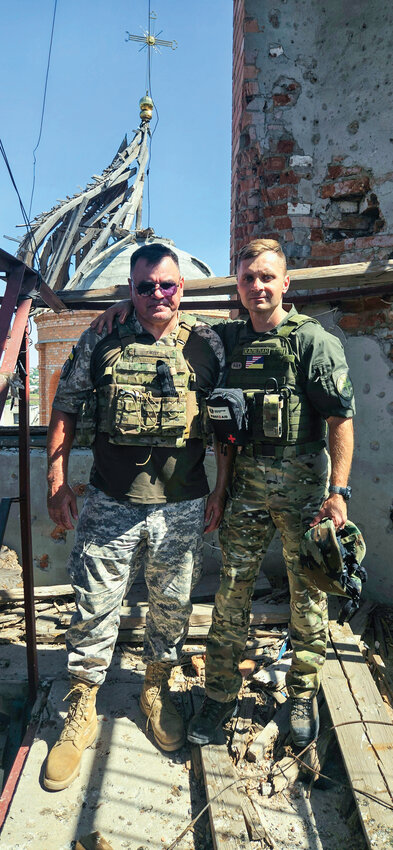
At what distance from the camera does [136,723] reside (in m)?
2.36

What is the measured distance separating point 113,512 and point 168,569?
15.3 inches

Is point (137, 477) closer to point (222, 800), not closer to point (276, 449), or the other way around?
point (276, 449)

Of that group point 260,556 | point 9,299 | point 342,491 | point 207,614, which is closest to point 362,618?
point 207,614

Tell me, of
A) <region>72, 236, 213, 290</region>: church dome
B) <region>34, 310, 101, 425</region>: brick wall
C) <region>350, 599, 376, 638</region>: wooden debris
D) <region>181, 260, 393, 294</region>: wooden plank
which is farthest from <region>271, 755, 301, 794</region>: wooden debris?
<region>72, 236, 213, 290</region>: church dome

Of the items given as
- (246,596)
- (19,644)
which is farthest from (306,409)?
(19,644)

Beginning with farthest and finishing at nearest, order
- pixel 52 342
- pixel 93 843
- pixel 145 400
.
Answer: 1. pixel 52 342
2. pixel 145 400
3. pixel 93 843

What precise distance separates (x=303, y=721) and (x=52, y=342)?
14.1m

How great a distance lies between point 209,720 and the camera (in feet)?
7.37

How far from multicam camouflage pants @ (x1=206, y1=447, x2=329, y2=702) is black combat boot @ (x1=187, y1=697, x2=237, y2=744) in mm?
48

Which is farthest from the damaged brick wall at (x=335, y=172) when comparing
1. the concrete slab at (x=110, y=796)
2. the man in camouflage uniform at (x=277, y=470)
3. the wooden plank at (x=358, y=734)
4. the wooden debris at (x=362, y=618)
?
the concrete slab at (x=110, y=796)

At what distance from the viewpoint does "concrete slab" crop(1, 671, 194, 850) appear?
1835 millimetres

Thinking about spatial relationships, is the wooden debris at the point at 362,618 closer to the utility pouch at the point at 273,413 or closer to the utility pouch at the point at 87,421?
the utility pouch at the point at 273,413

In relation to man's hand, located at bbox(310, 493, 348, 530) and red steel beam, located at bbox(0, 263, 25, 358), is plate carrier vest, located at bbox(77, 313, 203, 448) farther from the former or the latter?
man's hand, located at bbox(310, 493, 348, 530)

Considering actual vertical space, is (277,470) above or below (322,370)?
below
